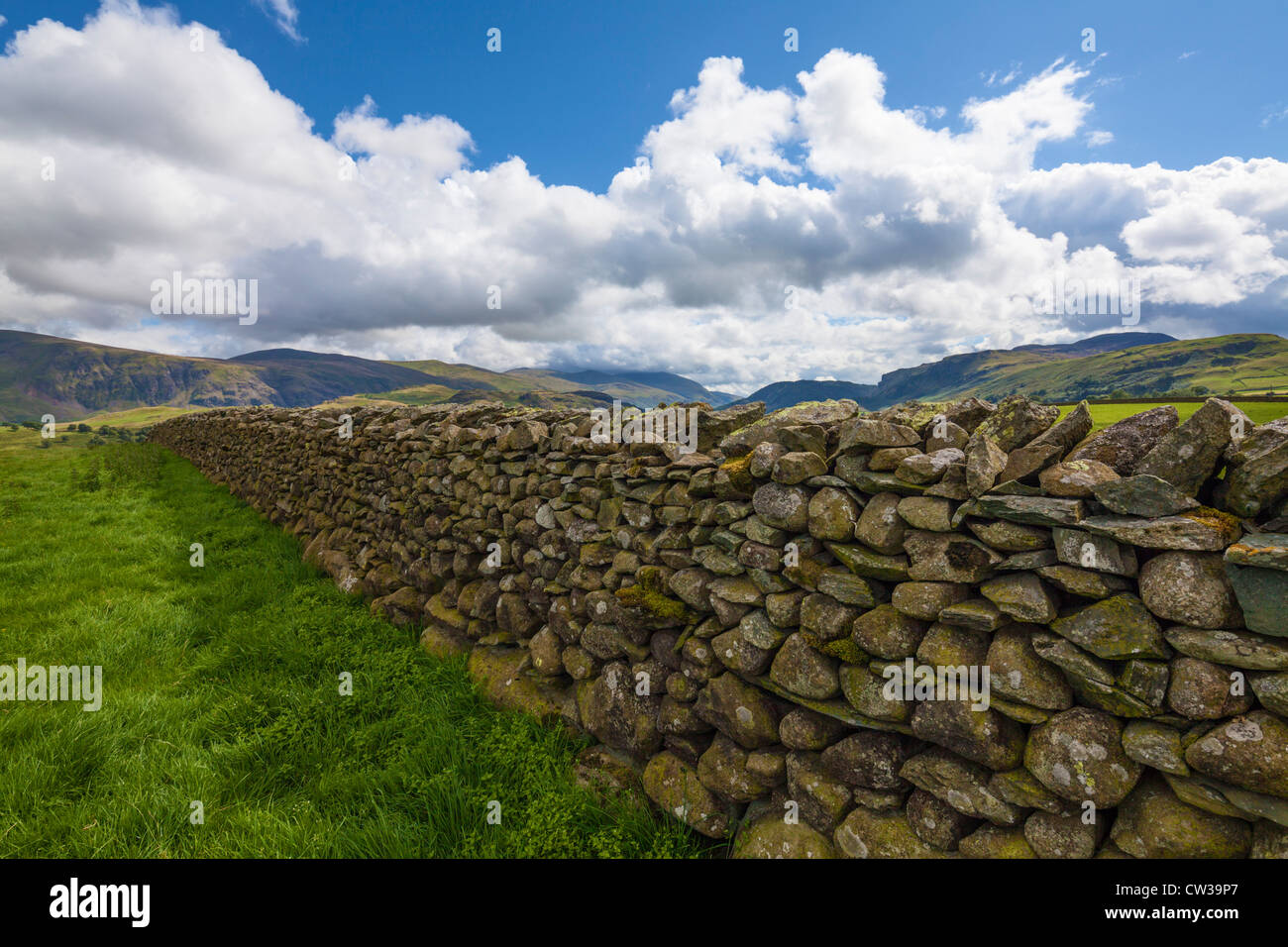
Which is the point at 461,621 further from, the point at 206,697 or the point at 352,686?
the point at 206,697

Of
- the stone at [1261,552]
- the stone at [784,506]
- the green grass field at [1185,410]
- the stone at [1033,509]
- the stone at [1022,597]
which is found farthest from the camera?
the green grass field at [1185,410]

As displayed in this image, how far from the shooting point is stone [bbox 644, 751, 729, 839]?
451 centimetres

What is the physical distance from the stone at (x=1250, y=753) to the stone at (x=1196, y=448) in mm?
1139

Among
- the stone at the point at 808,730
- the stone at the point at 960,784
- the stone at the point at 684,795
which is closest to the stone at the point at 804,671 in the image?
the stone at the point at 808,730

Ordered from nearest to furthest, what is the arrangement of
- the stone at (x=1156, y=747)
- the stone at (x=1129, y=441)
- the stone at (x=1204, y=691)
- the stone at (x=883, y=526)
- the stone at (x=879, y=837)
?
the stone at (x=1204, y=691) → the stone at (x=1156, y=747) → the stone at (x=1129, y=441) → the stone at (x=879, y=837) → the stone at (x=883, y=526)

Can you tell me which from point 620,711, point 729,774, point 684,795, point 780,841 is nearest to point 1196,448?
point 780,841

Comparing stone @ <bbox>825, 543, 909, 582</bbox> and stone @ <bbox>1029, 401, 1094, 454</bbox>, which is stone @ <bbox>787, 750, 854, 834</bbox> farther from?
stone @ <bbox>1029, 401, 1094, 454</bbox>

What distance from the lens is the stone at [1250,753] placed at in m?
2.46

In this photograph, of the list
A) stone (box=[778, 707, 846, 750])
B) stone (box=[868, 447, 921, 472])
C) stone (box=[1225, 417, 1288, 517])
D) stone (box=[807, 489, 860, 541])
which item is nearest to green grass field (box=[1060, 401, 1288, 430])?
stone (box=[1225, 417, 1288, 517])

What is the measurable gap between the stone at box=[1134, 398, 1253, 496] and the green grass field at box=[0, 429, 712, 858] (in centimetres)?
426

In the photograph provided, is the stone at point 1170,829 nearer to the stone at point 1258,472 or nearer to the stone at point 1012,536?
the stone at point 1012,536

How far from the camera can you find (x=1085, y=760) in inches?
116
